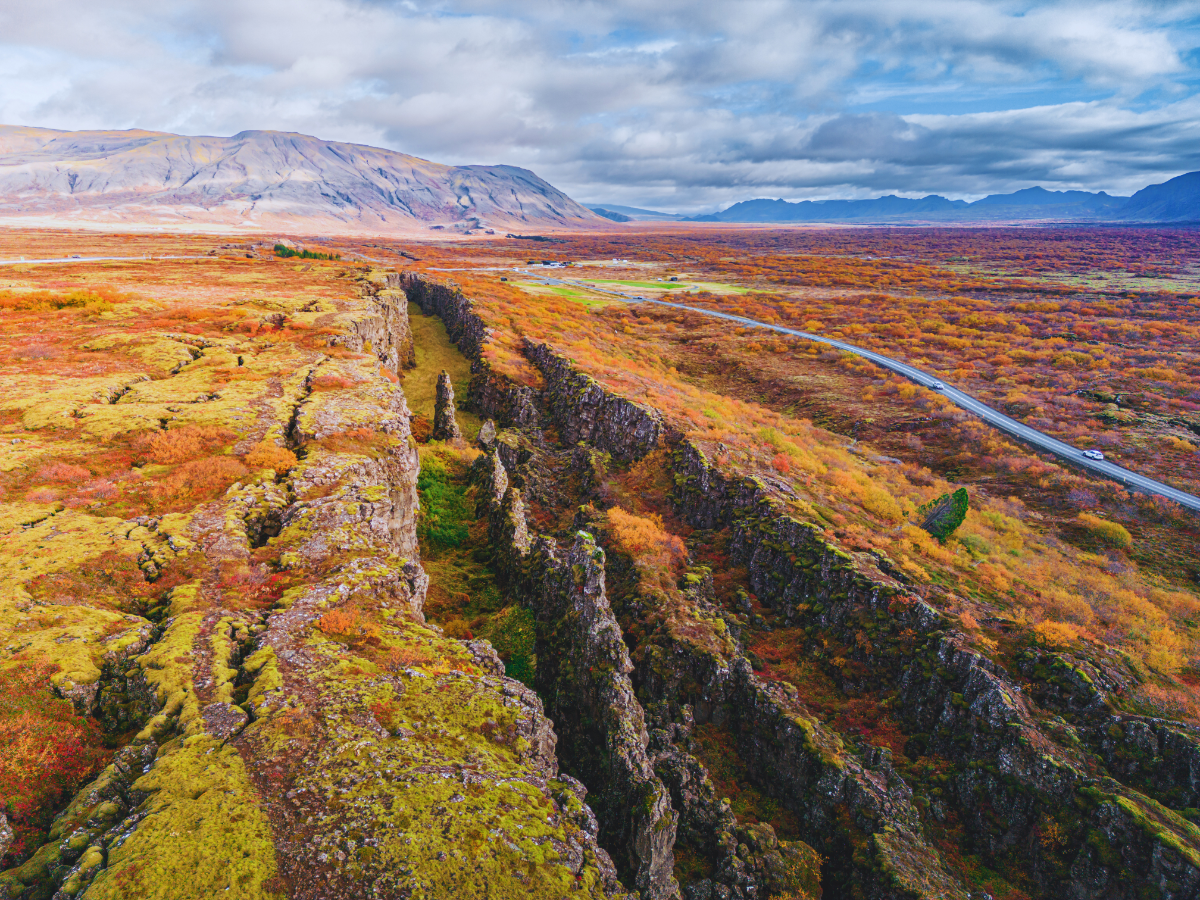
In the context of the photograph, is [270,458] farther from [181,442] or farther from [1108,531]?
[1108,531]

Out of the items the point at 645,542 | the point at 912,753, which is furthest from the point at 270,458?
the point at 912,753

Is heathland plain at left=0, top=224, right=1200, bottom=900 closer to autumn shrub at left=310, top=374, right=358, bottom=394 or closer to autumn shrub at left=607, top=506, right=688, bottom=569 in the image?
autumn shrub at left=607, top=506, right=688, bottom=569

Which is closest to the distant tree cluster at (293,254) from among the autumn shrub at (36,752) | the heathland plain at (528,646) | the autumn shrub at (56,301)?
the autumn shrub at (56,301)

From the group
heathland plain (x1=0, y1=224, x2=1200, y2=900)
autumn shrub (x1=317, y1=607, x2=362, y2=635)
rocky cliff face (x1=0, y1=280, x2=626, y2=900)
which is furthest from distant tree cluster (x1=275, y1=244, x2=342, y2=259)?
autumn shrub (x1=317, y1=607, x2=362, y2=635)

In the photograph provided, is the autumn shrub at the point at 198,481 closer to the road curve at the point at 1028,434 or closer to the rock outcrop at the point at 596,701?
the rock outcrop at the point at 596,701

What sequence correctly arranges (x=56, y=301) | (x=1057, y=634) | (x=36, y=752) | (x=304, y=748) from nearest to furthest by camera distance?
1. (x=36, y=752)
2. (x=304, y=748)
3. (x=1057, y=634)
4. (x=56, y=301)
